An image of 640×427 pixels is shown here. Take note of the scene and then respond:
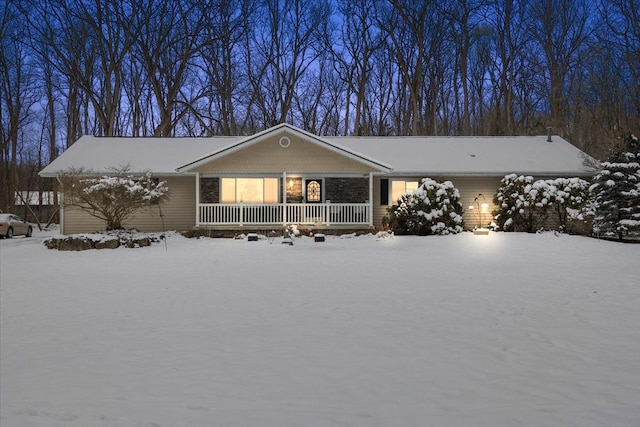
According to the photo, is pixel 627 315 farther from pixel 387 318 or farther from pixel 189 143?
Result: pixel 189 143

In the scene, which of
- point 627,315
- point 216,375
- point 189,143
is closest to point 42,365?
point 216,375

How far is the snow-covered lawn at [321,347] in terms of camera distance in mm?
3477

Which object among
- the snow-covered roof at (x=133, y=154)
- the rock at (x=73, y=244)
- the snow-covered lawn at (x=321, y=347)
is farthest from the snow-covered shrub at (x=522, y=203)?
the rock at (x=73, y=244)

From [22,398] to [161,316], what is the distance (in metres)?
2.56

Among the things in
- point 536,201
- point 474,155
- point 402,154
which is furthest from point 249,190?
point 536,201

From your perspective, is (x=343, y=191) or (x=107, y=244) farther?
(x=343, y=191)

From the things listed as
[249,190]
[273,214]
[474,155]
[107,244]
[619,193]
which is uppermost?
[474,155]

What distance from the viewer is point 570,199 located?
18672mm

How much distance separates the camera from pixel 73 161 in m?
21.2

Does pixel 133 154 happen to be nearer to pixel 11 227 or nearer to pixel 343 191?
pixel 11 227

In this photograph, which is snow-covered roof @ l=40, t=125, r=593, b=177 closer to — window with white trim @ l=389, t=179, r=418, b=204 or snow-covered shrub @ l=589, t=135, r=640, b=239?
window with white trim @ l=389, t=179, r=418, b=204

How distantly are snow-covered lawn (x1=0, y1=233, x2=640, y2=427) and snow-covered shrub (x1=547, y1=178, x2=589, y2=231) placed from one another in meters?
9.10

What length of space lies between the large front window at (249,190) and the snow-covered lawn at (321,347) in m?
10.8

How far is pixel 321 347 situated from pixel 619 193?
15.4 m
